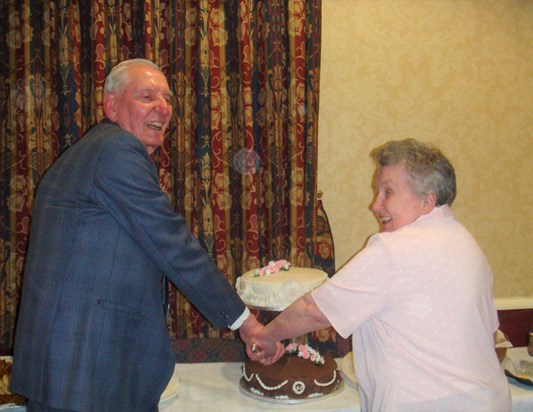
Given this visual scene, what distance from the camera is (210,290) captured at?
6.02 feet

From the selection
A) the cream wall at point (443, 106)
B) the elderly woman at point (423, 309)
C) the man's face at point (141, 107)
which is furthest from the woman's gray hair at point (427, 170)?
the cream wall at point (443, 106)

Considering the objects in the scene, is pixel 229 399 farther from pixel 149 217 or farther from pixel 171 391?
pixel 149 217

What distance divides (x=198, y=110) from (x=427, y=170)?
147 centimetres

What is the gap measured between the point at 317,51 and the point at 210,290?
1.57 metres

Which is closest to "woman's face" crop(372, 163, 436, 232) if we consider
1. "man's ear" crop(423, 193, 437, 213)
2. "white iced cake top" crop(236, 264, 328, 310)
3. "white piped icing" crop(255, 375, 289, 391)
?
"man's ear" crop(423, 193, 437, 213)

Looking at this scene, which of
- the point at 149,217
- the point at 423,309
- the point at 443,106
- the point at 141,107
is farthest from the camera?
the point at 443,106

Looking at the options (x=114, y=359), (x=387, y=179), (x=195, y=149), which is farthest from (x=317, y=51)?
(x=114, y=359)

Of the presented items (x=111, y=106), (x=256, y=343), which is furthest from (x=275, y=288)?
(x=111, y=106)

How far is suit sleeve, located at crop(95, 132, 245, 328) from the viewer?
1.61 meters

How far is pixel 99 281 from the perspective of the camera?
61.0 inches

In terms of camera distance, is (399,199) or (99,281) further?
(399,199)

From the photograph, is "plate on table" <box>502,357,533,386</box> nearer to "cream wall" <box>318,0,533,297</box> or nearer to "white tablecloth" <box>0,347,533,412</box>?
"white tablecloth" <box>0,347,533,412</box>

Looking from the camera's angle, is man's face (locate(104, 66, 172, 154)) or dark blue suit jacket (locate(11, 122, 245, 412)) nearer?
dark blue suit jacket (locate(11, 122, 245, 412))

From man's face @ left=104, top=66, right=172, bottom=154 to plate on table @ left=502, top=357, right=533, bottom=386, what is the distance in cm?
177
